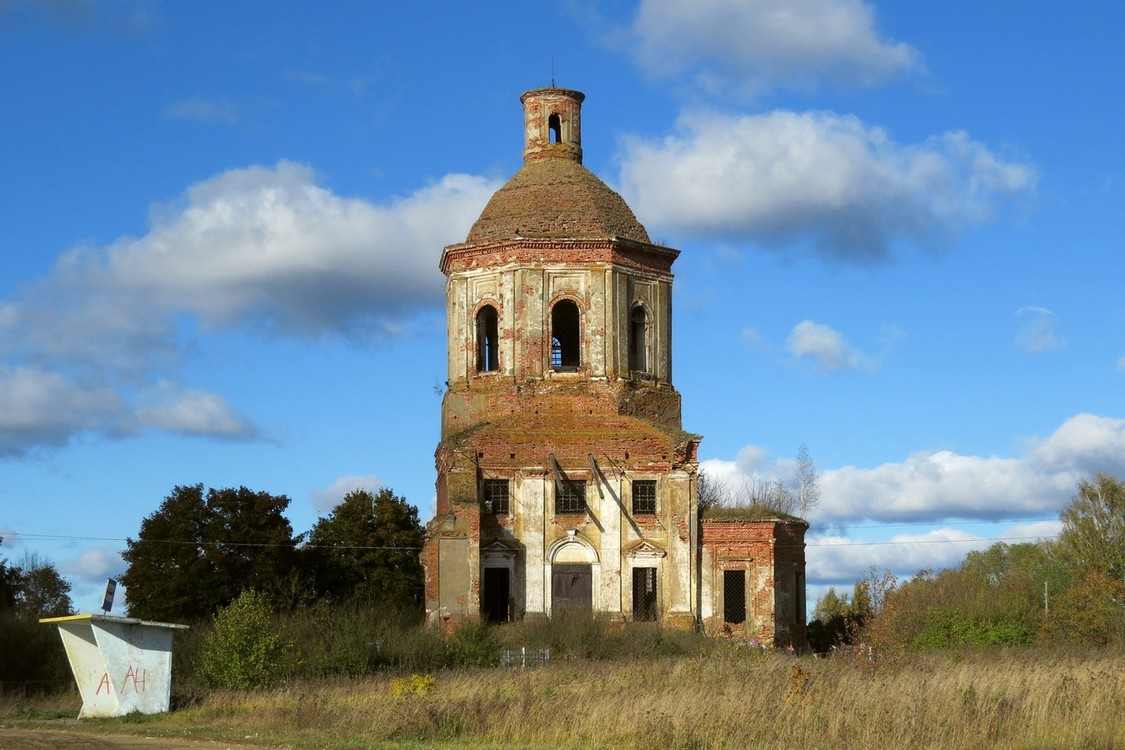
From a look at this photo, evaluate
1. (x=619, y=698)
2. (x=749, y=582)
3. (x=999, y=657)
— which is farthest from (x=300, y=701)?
(x=749, y=582)

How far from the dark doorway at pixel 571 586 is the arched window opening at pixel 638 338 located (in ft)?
18.8

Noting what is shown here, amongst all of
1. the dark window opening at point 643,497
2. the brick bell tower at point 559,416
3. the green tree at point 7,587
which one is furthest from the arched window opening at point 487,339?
the green tree at point 7,587

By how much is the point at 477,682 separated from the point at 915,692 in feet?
27.4

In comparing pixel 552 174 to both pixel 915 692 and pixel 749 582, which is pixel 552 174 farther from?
pixel 915 692

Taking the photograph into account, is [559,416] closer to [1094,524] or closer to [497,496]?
[497,496]

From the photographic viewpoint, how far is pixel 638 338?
132ft

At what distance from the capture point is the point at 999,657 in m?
24.4

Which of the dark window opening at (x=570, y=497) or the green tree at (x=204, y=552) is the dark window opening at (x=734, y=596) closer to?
the dark window opening at (x=570, y=497)

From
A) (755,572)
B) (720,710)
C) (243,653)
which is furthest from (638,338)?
(720,710)

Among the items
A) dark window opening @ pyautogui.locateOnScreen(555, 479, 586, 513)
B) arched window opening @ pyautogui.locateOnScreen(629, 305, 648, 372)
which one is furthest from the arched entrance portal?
arched window opening @ pyautogui.locateOnScreen(629, 305, 648, 372)

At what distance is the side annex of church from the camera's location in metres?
37.1

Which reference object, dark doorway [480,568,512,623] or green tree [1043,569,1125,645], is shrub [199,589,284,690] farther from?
green tree [1043,569,1125,645]

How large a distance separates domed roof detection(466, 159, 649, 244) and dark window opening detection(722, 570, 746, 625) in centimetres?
886

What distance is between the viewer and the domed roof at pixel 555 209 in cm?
3975
